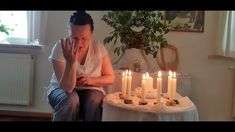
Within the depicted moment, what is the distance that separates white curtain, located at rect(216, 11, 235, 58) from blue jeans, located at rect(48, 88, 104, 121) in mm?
1423

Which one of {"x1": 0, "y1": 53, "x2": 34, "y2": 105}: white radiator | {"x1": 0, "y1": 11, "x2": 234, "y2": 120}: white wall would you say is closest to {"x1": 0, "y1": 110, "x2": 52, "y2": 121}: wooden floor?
{"x1": 0, "y1": 53, "x2": 34, "y2": 105}: white radiator

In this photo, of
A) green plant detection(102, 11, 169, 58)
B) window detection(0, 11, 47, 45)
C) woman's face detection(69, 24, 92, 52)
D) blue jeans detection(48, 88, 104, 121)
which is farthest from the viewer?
window detection(0, 11, 47, 45)

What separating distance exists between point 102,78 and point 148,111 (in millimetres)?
401

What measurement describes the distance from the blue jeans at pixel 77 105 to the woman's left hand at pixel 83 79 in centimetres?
5

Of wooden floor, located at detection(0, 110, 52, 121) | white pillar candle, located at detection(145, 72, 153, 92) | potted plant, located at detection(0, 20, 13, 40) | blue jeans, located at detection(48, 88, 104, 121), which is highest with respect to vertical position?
potted plant, located at detection(0, 20, 13, 40)

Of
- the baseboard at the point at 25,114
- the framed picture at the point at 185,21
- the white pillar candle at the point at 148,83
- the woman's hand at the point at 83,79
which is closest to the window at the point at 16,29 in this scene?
the baseboard at the point at 25,114

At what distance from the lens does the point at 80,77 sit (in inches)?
65.9

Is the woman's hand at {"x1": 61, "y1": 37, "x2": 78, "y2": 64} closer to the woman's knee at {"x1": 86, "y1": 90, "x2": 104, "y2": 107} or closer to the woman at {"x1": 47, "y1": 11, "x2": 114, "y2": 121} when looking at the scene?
the woman at {"x1": 47, "y1": 11, "x2": 114, "y2": 121}

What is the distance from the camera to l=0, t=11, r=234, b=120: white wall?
2830mm

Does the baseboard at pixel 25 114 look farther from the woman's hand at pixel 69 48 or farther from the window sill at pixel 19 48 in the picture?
the woman's hand at pixel 69 48

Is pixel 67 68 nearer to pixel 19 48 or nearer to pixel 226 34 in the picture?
pixel 19 48

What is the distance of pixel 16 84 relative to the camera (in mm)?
A: 2906
